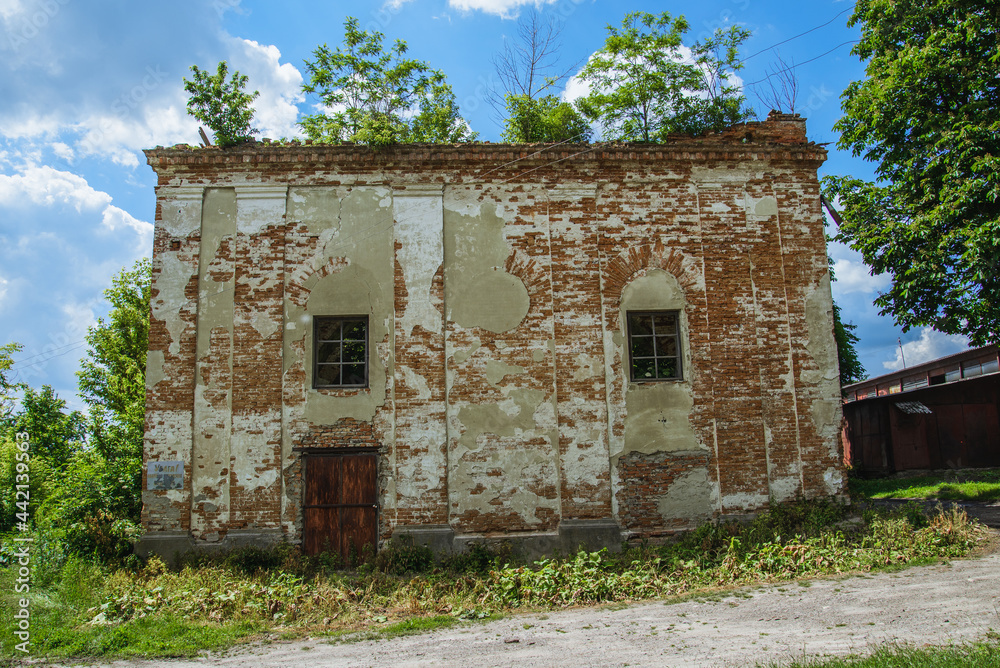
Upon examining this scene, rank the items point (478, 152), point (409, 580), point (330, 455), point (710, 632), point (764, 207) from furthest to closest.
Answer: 1. point (764, 207)
2. point (478, 152)
3. point (330, 455)
4. point (409, 580)
5. point (710, 632)

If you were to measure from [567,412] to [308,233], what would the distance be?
5.24 meters

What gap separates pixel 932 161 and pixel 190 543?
1558 centimetres

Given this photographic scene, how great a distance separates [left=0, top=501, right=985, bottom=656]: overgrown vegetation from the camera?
7.50 meters

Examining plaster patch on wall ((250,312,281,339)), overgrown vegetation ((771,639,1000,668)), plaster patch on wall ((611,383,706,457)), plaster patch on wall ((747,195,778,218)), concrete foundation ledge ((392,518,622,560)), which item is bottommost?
overgrown vegetation ((771,639,1000,668))

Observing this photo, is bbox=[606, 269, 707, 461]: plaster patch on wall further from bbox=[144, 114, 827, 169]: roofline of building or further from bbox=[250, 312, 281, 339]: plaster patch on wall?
bbox=[250, 312, 281, 339]: plaster patch on wall

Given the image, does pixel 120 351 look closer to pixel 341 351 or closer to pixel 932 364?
pixel 341 351

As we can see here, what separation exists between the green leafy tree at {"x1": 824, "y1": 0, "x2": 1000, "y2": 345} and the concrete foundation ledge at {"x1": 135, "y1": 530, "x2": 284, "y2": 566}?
13257 millimetres

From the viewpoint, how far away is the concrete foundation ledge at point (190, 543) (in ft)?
31.2

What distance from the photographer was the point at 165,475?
9805mm

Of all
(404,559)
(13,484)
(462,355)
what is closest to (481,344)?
(462,355)

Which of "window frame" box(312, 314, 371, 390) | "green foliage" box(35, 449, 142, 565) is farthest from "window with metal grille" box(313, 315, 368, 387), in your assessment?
"green foliage" box(35, 449, 142, 565)

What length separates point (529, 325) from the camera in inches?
408

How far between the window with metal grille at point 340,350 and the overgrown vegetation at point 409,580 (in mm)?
2702

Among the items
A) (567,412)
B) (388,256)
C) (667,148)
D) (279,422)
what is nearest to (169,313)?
(279,422)
